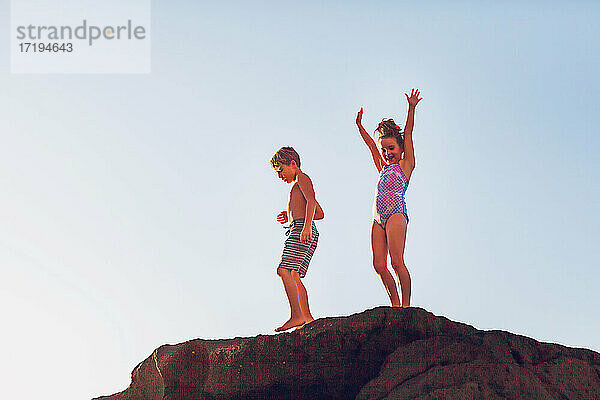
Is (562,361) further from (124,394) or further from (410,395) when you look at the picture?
(124,394)

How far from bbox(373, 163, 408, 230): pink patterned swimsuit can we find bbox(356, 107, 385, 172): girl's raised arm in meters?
0.31

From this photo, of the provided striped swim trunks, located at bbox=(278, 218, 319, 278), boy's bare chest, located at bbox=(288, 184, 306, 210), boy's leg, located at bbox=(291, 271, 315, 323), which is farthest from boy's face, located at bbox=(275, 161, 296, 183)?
boy's leg, located at bbox=(291, 271, 315, 323)

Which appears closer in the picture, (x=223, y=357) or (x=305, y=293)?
(x=223, y=357)

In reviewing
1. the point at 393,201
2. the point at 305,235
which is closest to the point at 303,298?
the point at 305,235

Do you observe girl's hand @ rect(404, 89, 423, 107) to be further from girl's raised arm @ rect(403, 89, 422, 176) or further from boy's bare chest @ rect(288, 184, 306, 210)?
boy's bare chest @ rect(288, 184, 306, 210)

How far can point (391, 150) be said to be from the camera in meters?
8.02

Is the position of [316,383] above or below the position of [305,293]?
below

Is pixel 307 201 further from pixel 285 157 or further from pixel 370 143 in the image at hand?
pixel 370 143

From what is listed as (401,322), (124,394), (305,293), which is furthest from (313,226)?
(124,394)

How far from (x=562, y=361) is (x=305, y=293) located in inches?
115

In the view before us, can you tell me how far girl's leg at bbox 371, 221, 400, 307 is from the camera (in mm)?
7504

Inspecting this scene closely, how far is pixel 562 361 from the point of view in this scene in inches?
248

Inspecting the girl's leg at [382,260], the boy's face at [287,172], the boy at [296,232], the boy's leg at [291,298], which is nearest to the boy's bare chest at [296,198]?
the boy at [296,232]

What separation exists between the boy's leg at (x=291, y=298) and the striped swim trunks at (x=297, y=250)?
86mm
